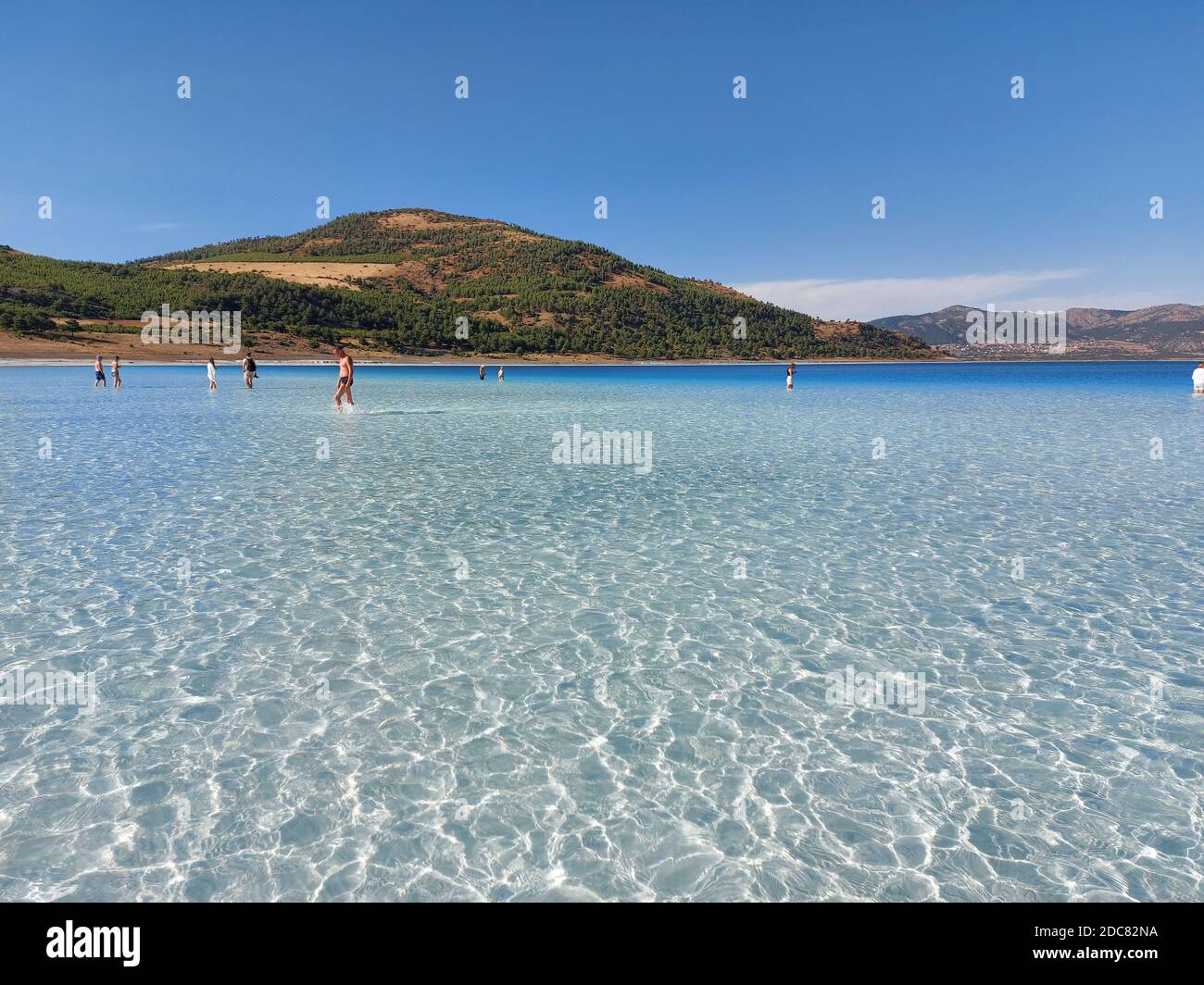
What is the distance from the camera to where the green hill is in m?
109

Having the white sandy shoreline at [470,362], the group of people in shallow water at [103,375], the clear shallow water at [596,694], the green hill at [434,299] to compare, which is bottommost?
the clear shallow water at [596,694]

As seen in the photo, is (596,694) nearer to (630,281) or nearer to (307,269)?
(307,269)

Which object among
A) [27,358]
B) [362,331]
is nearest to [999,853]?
[27,358]

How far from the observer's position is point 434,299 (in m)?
151

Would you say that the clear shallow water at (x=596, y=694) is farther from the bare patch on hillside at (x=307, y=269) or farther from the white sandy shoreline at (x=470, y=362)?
the bare patch on hillside at (x=307, y=269)

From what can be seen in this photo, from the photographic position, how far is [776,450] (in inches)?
850

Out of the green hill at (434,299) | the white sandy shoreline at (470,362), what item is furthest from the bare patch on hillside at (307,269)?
the white sandy shoreline at (470,362)

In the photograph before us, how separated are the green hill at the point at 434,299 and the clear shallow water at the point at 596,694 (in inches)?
3877

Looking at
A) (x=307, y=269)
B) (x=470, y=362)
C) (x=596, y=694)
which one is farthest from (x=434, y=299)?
(x=596, y=694)

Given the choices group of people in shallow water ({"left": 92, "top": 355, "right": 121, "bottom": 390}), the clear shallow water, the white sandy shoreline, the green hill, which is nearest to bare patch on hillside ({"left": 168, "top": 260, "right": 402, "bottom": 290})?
the green hill

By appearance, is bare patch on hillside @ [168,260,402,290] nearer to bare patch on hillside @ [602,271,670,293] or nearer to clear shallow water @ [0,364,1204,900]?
bare patch on hillside @ [602,271,670,293]

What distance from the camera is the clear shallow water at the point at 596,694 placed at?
4.25m

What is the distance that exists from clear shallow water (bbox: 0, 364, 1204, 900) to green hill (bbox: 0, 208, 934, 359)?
9849 centimetres

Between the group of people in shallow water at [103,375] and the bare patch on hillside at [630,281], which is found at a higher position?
the bare patch on hillside at [630,281]
